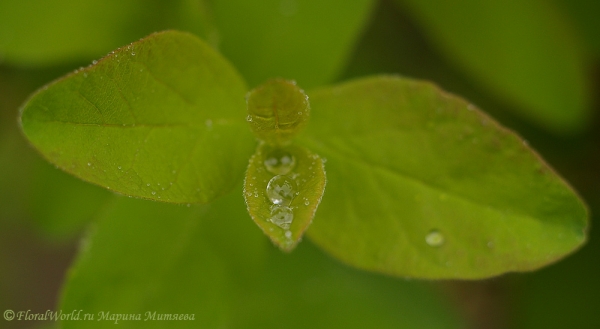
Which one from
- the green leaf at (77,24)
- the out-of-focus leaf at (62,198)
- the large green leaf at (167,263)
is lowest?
the out-of-focus leaf at (62,198)

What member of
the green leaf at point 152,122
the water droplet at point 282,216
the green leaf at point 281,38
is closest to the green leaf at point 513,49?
the green leaf at point 281,38

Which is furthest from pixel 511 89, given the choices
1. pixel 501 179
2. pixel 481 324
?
pixel 481 324

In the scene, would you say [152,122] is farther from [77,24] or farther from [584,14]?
[584,14]

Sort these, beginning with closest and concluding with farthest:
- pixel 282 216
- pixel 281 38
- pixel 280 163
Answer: pixel 282 216 → pixel 280 163 → pixel 281 38

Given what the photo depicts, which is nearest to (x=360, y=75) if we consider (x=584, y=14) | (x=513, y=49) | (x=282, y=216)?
(x=513, y=49)

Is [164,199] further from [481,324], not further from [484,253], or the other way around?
[481,324]

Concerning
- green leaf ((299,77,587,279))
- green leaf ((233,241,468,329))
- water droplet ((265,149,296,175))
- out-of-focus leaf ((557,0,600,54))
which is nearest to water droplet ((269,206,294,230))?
water droplet ((265,149,296,175))

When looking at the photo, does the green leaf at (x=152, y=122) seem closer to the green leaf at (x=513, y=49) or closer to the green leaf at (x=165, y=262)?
the green leaf at (x=165, y=262)

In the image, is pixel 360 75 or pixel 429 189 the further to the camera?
pixel 360 75
